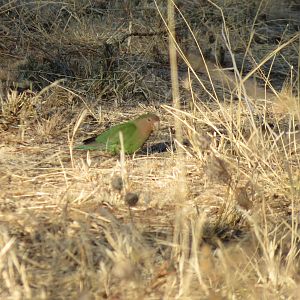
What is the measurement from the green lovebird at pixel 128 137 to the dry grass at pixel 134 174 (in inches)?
2.9

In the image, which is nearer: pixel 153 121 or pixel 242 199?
pixel 242 199

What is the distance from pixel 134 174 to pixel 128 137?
24 centimetres

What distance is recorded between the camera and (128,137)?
4098mm

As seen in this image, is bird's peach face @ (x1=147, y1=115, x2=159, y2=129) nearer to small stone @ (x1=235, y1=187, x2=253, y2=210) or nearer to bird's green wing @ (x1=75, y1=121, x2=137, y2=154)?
bird's green wing @ (x1=75, y1=121, x2=137, y2=154)

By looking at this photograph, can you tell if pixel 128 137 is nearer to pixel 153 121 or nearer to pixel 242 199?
pixel 153 121

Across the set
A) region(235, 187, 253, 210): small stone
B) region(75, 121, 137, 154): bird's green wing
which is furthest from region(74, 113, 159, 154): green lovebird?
region(235, 187, 253, 210): small stone

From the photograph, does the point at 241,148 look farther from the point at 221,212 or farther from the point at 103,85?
the point at 103,85

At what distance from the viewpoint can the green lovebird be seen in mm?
4105

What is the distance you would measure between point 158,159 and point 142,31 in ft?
8.16

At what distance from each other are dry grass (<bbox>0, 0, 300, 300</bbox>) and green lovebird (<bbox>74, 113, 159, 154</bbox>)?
7cm

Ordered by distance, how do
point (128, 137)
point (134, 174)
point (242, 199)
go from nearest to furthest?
point (242, 199) → point (134, 174) → point (128, 137)

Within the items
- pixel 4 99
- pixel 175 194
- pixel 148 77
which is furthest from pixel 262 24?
pixel 175 194

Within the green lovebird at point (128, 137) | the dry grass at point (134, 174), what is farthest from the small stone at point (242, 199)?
the green lovebird at point (128, 137)

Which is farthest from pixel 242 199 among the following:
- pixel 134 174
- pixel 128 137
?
pixel 128 137
